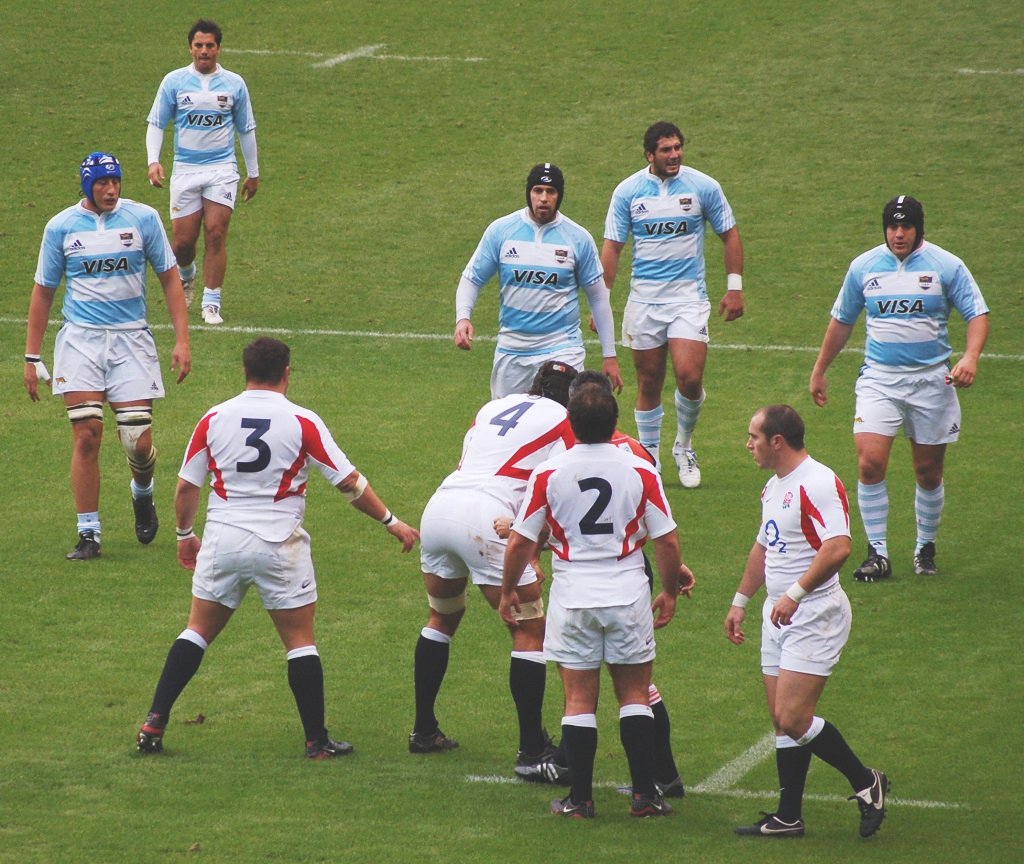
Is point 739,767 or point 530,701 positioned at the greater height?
point 530,701

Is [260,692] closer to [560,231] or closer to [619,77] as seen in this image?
[560,231]

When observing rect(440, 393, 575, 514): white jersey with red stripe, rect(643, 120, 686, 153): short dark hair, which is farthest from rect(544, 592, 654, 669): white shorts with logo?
rect(643, 120, 686, 153): short dark hair

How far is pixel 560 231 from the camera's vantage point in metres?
11.4

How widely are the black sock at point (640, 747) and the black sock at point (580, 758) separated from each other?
15 cm

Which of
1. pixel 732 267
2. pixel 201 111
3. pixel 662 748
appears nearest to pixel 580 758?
pixel 662 748

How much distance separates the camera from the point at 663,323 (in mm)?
12844

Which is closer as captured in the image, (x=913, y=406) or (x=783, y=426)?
(x=783, y=426)

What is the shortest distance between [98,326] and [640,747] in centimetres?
546

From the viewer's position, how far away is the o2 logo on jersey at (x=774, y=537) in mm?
7457

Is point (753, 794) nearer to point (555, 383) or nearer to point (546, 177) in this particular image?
point (555, 383)


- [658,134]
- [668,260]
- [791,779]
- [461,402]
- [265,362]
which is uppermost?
[658,134]

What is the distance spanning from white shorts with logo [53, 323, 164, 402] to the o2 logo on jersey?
523cm

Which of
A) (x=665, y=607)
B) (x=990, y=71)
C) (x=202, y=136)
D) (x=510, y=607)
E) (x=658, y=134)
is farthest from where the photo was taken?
(x=990, y=71)

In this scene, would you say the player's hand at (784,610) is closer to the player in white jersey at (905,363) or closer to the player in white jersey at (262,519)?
the player in white jersey at (262,519)
